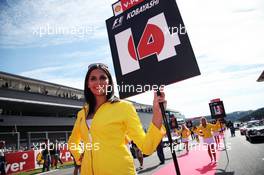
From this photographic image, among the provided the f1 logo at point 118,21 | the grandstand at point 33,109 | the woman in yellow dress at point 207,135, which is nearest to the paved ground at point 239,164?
the woman in yellow dress at point 207,135

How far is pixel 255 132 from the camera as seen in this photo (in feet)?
63.3

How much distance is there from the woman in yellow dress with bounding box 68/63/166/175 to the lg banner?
334 millimetres

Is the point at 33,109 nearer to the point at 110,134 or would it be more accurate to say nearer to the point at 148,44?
the point at 148,44

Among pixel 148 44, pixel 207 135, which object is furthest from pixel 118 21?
pixel 207 135

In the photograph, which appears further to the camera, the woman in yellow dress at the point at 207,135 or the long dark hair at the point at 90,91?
the woman in yellow dress at the point at 207,135

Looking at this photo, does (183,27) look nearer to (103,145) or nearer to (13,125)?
(103,145)

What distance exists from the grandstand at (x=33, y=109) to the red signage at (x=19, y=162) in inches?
126

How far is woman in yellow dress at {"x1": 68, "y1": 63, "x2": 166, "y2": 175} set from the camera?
1.91 metres

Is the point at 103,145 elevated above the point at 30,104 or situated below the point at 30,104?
below

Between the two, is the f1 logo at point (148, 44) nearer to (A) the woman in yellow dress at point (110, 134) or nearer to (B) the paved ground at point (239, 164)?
(A) the woman in yellow dress at point (110, 134)

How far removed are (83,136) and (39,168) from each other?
1795 centimetres

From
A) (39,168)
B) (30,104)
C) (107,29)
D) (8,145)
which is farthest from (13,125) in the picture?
(107,29)

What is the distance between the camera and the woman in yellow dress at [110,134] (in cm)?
191

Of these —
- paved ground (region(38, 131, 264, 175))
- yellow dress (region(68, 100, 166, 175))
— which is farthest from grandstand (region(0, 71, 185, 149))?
yellow dress (region(68, 100, 166, 175))
